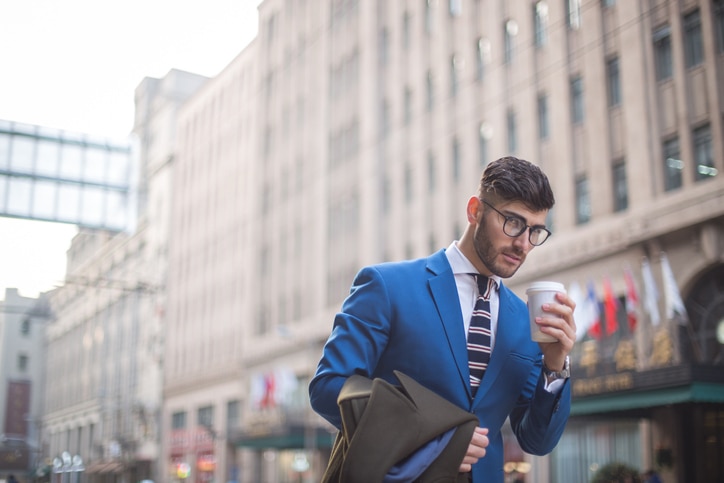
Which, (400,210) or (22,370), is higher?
(400,210)

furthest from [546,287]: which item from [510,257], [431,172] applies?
[431,172]

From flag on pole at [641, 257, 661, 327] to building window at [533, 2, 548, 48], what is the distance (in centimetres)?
906

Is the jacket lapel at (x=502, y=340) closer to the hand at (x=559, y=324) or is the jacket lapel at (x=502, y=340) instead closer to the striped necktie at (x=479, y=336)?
the striped necktie at (x=479, y=336)

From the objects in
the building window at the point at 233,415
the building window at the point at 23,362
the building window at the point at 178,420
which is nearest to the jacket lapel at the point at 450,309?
the building window at the point at 233,415

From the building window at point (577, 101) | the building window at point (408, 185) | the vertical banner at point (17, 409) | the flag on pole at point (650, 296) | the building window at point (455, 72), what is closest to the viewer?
the flag on pole at point (650, 296)

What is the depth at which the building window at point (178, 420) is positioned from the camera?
208 ft

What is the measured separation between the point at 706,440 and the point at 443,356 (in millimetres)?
22601

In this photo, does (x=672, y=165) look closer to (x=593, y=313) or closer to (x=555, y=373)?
(x=593, y=313)

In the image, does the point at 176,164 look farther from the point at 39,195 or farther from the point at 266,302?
the point at 39,195

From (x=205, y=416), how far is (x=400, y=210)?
26119mm

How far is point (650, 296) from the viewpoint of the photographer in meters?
24.3

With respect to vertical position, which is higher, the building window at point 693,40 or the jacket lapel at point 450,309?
the building window at point 693,40

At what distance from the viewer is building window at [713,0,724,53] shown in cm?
2364

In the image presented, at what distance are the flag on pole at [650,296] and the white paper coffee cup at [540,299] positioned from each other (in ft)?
72.5
